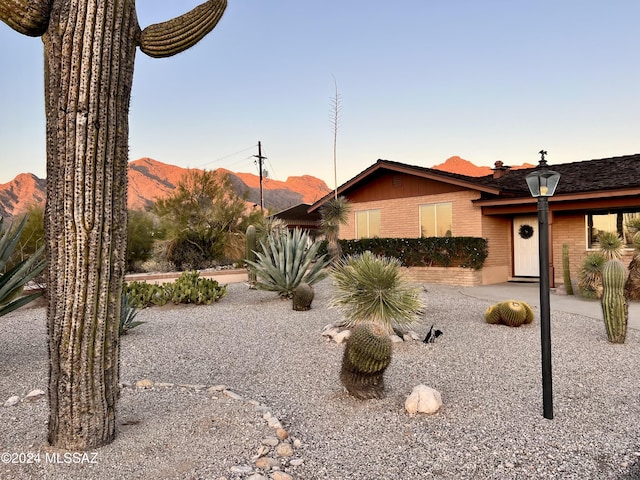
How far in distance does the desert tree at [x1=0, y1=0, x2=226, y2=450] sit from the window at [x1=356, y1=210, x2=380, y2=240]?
15447 mm

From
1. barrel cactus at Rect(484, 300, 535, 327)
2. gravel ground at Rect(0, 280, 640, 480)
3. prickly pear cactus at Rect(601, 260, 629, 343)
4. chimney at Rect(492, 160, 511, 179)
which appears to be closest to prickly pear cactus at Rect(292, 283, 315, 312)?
gravel ground at Rect(0, 280, 640, 480)

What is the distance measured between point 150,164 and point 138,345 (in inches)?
3501

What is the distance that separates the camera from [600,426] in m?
3.82

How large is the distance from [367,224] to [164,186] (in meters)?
71.4

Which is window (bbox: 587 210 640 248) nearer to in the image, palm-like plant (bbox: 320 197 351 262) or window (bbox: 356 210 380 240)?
window (bbox: 356 210 380 240)

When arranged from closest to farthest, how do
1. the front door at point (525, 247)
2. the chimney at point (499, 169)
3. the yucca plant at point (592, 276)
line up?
the yucca plant at point (592, 276), the front door at point (525, 247), the chimney at point (499, 169)

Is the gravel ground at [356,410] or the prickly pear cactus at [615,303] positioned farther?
the prickly pear cactus at [615,303]

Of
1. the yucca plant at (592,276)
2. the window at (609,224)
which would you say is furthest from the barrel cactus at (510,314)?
the window at (609,224)

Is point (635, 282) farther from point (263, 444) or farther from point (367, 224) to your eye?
point (263, 444)

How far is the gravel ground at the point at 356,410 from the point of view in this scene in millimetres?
3064

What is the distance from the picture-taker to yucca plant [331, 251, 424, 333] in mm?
6770

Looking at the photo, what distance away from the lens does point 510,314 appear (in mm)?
7723

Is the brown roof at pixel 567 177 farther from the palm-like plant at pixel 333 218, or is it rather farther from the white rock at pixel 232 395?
the white rock at pixel 232 395

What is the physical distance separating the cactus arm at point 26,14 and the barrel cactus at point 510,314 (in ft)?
24.0
